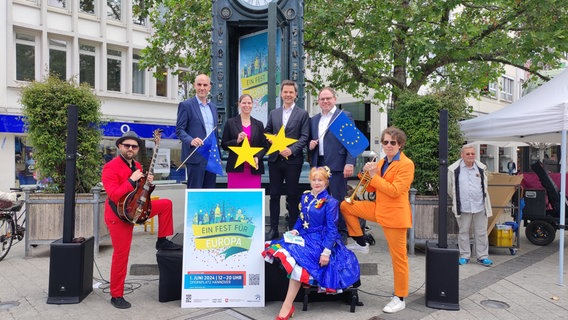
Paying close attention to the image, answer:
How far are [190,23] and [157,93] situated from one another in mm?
10752

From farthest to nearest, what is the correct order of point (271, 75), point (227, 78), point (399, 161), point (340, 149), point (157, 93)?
point (157, 93)
point (227, 78)
point (271, 75)
point (340, 149)
point (399, 161)

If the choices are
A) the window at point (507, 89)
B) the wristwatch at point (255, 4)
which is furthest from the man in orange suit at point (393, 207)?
the window at point (507, 89)

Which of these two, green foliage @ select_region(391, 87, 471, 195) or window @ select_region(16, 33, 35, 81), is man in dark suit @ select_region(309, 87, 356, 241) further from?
window @ select_region(16, 33, 35, 81)

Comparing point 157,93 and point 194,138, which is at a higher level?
point 157,93

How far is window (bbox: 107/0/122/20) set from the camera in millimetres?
20312

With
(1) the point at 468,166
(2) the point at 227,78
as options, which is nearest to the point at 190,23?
(2) the point at 227,78

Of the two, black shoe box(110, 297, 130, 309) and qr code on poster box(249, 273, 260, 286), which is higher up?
qr code on poster box(249, 273, 260, 286)

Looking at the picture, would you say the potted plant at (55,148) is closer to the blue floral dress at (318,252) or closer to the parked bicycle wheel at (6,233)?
the parked bicycle wheel at (6,233)

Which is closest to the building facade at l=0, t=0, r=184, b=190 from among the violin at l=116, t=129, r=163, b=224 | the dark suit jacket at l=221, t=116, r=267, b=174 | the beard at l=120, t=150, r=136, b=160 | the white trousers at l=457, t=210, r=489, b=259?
the dark suit jacket at l=221, t=116, r=267, b=174

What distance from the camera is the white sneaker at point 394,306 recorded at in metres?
4.27

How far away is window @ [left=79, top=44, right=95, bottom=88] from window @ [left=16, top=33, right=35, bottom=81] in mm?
1984

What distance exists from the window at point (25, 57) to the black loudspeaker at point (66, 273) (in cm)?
1606

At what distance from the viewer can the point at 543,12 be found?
977 cm

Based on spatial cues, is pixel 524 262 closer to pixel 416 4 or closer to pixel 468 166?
pixel 468 166
